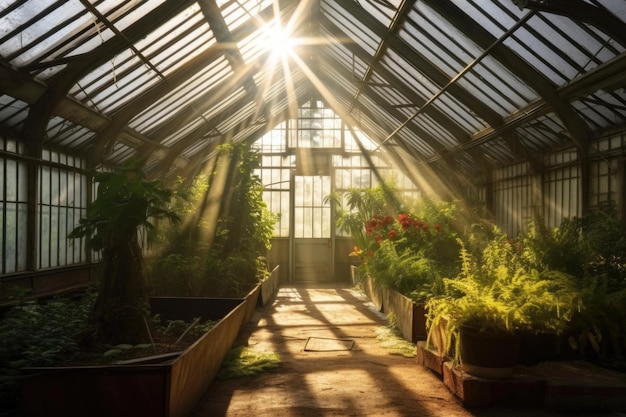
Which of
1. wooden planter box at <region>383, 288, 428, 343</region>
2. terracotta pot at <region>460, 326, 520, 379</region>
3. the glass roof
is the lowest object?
wooden planter box at <region>383, 288, 428, 343</region>

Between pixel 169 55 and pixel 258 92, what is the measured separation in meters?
4.21

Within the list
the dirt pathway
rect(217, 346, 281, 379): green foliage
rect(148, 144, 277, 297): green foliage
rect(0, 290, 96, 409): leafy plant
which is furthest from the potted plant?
rect(148, 144, 277, 297): green foliage

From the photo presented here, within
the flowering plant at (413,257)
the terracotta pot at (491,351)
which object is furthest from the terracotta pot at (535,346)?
the flowering plant at (413,257)

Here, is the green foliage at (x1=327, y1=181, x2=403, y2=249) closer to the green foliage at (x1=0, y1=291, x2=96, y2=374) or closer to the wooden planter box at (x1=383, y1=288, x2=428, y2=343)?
the wooden planter box at (x1=383, y1=288, x2=428, y2=343)

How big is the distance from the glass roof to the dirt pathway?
4.19m

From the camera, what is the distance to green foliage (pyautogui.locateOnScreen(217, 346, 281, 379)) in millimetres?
5098

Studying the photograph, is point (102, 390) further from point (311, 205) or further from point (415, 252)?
point (311, 205)

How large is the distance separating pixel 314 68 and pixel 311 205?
12.1ft

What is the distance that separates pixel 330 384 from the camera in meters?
4.83

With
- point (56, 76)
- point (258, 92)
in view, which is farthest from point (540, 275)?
point (258, 92)

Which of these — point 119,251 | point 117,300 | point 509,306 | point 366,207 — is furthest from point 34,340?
point 366,207

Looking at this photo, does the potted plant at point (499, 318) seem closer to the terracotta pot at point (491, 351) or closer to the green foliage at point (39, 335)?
the terracotta pot at point (491, 351)

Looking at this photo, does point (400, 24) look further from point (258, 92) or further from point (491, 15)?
point (258, 92)

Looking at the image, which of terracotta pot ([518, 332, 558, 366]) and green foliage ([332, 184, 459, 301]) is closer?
terracotta pot ([518, 332, 558, 366])
